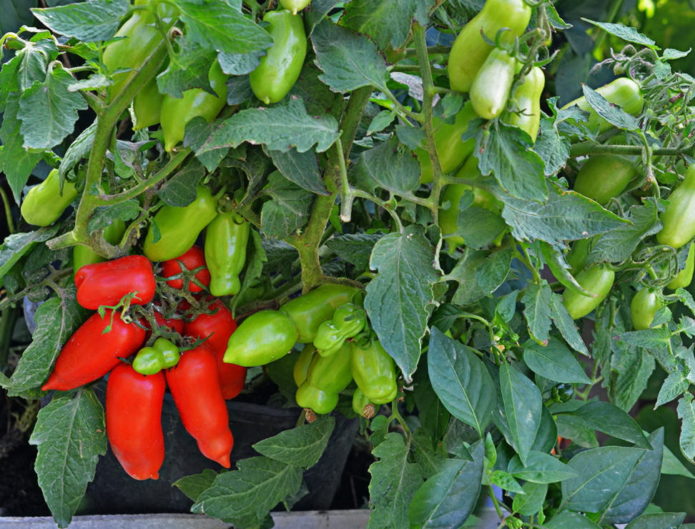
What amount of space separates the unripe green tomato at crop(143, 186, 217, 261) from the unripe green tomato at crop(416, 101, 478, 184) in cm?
15

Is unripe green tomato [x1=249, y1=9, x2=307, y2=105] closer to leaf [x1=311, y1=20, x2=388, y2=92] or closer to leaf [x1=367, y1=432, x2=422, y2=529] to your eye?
leaf [x1=311, y1=20, x2=388, y2=92]

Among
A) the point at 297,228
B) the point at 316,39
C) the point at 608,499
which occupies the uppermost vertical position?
the point at 316,39

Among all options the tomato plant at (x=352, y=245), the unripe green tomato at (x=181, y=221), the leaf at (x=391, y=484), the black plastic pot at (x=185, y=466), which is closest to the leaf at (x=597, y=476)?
the tomato plant at (x=352, y=245)

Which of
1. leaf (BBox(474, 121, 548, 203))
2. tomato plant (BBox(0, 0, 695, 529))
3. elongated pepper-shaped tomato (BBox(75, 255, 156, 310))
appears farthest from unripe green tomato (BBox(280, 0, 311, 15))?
elongated pepper-shaped tomato (BBox(75, 255, 156, 310))

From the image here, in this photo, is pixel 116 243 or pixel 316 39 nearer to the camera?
pixel 316 39

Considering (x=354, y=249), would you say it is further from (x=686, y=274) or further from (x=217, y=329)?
(x=686, y=274)

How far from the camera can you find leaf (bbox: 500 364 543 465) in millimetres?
470

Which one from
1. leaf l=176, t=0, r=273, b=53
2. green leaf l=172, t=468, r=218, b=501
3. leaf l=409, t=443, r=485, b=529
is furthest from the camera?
green leaf l=172, t=468, r=218, b=501

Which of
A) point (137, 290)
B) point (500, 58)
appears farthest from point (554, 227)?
point (137, 290)

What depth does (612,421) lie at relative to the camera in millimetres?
549

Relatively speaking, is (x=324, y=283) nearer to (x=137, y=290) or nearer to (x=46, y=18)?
(x=137, y=290)

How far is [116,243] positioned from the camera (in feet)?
1.74

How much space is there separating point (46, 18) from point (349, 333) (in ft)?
0.85

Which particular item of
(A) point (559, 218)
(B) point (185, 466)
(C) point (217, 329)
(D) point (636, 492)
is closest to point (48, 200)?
(C) point (217, 329)
